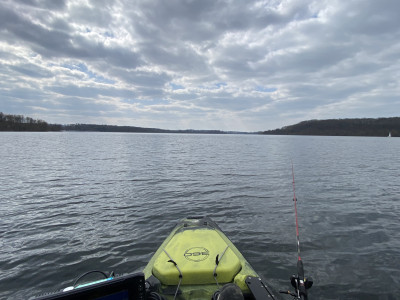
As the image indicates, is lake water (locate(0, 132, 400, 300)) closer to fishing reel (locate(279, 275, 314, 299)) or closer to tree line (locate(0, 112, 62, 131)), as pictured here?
fishing reel (locate(279, 275, 314, 299))

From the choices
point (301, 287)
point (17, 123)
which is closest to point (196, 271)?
point (301, 287)

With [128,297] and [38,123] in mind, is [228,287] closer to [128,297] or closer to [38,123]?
[128,297]

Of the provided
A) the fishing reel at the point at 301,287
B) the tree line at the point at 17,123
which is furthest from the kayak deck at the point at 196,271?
the tree line at the point at 17,123

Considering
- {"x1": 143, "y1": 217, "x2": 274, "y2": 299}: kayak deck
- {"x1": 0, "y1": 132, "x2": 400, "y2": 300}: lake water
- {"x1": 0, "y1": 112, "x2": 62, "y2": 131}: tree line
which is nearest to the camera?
{"x1": 143, "y1": 217, "x2": 274, "y2": 299}: kayak deck

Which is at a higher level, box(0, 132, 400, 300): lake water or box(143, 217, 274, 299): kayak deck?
box(143, 217, 274, 299): kayak deck

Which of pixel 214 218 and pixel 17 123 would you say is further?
pixel 17 123

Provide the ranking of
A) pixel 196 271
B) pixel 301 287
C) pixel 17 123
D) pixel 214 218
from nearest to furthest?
pixel 301 287 → pixel 196 271 → pixel 214 218 → pixel 17 123

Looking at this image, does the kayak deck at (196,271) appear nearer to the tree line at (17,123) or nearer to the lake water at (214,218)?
the lake water at (214,218)

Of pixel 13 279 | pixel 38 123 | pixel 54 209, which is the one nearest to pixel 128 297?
pixel 13 279

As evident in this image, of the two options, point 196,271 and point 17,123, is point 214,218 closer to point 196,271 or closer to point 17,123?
point 196,271

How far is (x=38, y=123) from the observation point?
19388 cm

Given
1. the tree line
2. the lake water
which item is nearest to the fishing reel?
the lake water

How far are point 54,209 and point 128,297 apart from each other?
433 inches

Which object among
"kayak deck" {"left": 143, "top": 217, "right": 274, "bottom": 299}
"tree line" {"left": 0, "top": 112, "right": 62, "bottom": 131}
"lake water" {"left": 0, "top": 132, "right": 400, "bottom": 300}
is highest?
"tree line" {"left": 0, "top": 112, "right": 62, "bottom": 131}
